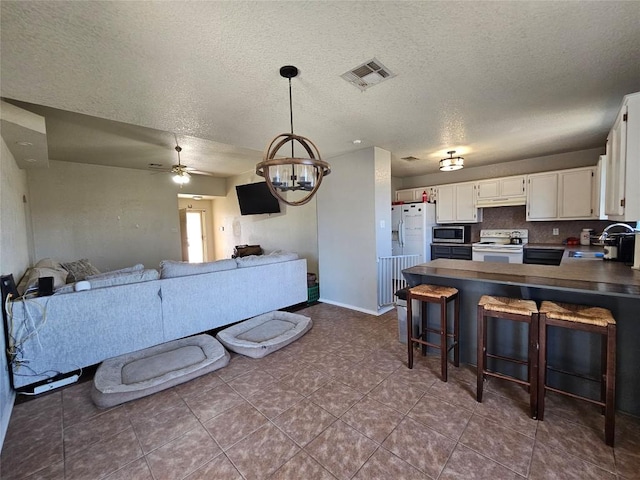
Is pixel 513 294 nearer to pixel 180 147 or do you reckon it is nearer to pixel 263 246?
pixel 180 147

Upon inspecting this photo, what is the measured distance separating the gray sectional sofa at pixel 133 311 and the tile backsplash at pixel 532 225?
4362mm

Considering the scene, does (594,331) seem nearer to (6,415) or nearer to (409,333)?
(409,333)

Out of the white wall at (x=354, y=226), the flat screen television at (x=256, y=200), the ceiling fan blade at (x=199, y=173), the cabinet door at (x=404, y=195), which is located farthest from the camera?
the ceiling fan blade at (x=199, y=173)

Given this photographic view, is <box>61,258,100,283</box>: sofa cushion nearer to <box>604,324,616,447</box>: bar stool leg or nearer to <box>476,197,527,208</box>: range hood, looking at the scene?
<box>604,324,616,447</box>: bar stool leg

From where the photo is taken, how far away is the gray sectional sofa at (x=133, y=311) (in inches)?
89.8

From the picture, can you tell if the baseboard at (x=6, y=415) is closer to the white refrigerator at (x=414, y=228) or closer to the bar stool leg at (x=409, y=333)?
the bar stool leg at (x=409, y=333)

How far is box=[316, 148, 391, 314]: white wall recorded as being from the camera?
4047 millimetres

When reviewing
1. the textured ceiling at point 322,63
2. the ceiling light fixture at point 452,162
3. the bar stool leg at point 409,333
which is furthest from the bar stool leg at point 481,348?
the ceiling light fixture at point 452,162

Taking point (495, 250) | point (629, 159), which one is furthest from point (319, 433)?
point (495, 250)

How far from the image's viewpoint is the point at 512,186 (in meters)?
4.88

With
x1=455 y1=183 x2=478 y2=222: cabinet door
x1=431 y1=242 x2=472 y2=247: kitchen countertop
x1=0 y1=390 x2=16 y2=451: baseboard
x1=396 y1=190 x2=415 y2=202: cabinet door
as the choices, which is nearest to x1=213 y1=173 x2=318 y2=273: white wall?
x1=396 y1=190 x2=415 y2=202: cabinet door

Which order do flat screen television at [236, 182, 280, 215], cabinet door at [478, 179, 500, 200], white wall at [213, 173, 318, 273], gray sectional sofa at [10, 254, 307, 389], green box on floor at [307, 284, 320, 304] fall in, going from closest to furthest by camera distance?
gray sectional sofa at [10, 254, 307, 389] < green box on floor at [307, 284, 320, 304] < cabinet door at [478, 179, 500, 200] < white wall at [213, 173, 318, 273] < flat screen television at [236, 182, 280, 215]

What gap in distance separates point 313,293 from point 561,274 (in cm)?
340

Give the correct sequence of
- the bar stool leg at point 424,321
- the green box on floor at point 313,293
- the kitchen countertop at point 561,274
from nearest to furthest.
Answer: the kitchen countertop at point 561,274, the bar stool leg at point 424,321, the green box on floor at point 313,293
